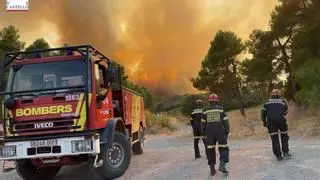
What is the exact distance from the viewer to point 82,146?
10914 millimetres

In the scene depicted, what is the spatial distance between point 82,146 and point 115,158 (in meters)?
1.51

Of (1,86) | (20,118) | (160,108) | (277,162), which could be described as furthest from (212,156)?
(160,108)

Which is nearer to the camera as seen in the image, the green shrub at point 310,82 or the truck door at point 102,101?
the truck door at point 102,101

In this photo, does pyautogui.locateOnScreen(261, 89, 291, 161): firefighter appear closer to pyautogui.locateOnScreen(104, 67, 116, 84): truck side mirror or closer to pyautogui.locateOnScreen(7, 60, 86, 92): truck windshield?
pyautogui.locateOnScreen(104, 67, 116, 84): truck side mirror

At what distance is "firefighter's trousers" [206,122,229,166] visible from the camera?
11469 mm

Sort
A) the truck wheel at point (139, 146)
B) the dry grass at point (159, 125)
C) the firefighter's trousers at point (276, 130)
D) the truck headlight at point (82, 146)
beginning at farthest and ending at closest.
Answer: the dry grass at point (159, 125), the truck wheel at point (139, 146), the firefighter's trousers at point (276, 130), the truck headlight at point (82, 146)

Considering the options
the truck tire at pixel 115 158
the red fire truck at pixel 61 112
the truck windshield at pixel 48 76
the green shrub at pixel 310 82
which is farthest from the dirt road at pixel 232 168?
the green shrub at pixel 310 82

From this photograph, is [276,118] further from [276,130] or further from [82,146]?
[82,146]

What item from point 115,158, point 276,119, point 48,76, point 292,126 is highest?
point 48,76

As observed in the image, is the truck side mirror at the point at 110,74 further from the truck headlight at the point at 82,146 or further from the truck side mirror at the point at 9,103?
the truck side mirror at the point at 9,103

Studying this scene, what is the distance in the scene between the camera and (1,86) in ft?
39.0

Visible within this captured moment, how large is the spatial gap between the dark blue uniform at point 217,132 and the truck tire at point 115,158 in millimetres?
2172

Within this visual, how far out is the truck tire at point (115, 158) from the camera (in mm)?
11617

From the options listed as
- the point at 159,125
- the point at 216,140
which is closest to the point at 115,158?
the point at 216,140
